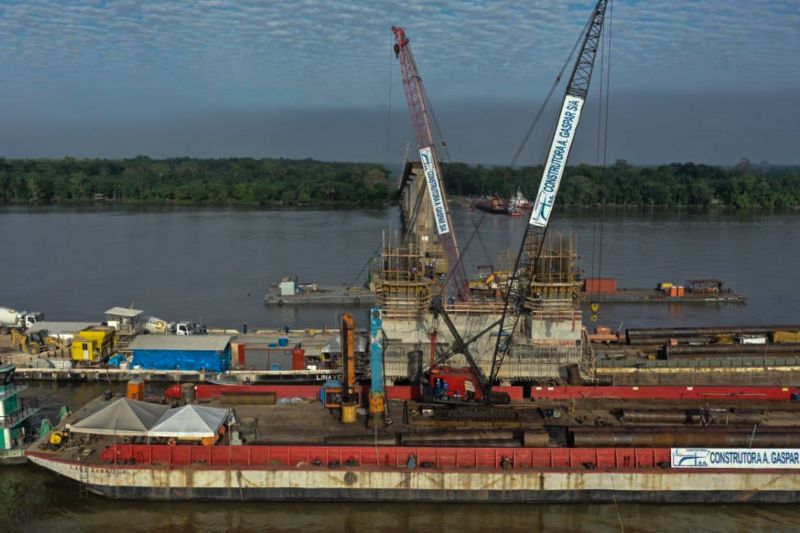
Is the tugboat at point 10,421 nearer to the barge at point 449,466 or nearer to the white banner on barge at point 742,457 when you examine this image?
the barge at point 449,466

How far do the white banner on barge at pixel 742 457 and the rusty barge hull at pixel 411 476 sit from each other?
23 cm

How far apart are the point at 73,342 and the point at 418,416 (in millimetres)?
18206

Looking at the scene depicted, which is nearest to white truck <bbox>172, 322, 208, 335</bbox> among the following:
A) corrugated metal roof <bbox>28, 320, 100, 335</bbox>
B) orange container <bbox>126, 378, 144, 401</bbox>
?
corrugated metal roof <bbox>28, 320, 100, 335</bbox>

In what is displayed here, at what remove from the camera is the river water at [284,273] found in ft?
66.9

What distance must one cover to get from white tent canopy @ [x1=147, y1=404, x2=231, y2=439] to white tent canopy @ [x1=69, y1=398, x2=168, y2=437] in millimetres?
→ 346

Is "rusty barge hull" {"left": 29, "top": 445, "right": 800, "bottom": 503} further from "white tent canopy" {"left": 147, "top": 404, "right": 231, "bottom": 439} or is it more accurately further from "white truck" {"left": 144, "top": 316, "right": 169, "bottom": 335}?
"white truck" {"left": 144, "top": 316, "right": 169, "bottom": 335}

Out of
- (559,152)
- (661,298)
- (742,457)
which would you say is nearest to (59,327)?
(559,152)

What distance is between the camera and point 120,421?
20.9 meters

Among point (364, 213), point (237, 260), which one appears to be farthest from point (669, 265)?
point (364, 213)

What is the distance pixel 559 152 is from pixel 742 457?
473 inches

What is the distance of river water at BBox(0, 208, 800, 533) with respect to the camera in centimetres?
2041

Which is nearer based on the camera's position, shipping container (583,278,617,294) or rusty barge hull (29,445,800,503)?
rusty barge hull (29,445,800,503)

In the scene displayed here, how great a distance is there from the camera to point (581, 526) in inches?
798

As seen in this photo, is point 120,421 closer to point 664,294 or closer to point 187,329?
point 187,329
